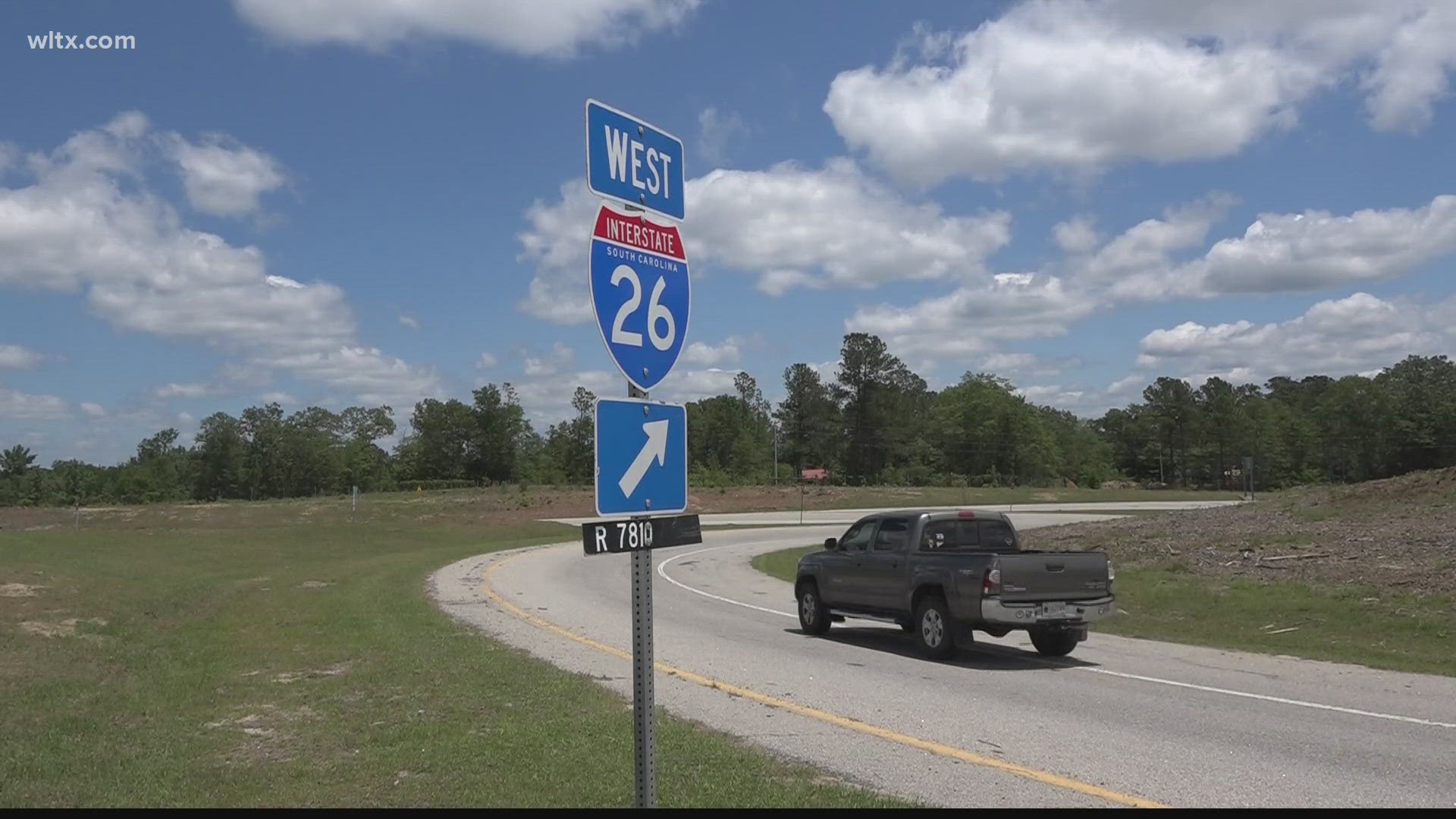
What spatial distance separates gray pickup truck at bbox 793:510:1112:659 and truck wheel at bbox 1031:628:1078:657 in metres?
0.01

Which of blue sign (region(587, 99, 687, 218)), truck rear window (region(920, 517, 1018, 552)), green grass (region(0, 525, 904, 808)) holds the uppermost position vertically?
blue sign (region(587, 99, 687, 218))

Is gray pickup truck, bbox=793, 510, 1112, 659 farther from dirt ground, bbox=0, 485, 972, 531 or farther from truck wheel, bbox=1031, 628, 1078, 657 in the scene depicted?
dirt ground, bbox=0, 485, 972, 531

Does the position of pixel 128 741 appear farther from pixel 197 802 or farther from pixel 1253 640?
pixel 1253 640

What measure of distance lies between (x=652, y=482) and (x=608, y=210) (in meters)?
1.13

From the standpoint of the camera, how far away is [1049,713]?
33.7 ft

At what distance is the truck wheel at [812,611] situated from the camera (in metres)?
16.9

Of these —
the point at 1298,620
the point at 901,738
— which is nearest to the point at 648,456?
the point at 901,738

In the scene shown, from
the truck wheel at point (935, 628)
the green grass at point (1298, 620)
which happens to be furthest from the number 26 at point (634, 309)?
the green grass at point (1298, 620)

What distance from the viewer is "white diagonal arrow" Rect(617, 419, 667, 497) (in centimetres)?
441

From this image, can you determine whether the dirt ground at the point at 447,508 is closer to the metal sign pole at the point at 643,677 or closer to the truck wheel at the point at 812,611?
the truck wheel at the point at 812,611

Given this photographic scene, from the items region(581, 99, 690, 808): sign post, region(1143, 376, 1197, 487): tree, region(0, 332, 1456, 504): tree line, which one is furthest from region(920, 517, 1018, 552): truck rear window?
region(1143, 376, 1197, 487): tree

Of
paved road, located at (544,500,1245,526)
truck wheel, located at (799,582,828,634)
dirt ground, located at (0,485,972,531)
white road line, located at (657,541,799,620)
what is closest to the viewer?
truck wheel, located at (799,582,828,634)

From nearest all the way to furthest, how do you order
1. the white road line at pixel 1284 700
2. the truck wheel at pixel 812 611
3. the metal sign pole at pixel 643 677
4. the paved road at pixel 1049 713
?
1. the metal sign pole at pixel 643 677
2. the paved road at pixel 1049 713
3. the white road line at pixel 1284 700
4. the truck wheel at pixel 812 611

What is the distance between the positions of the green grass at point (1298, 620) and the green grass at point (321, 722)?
378 inches
